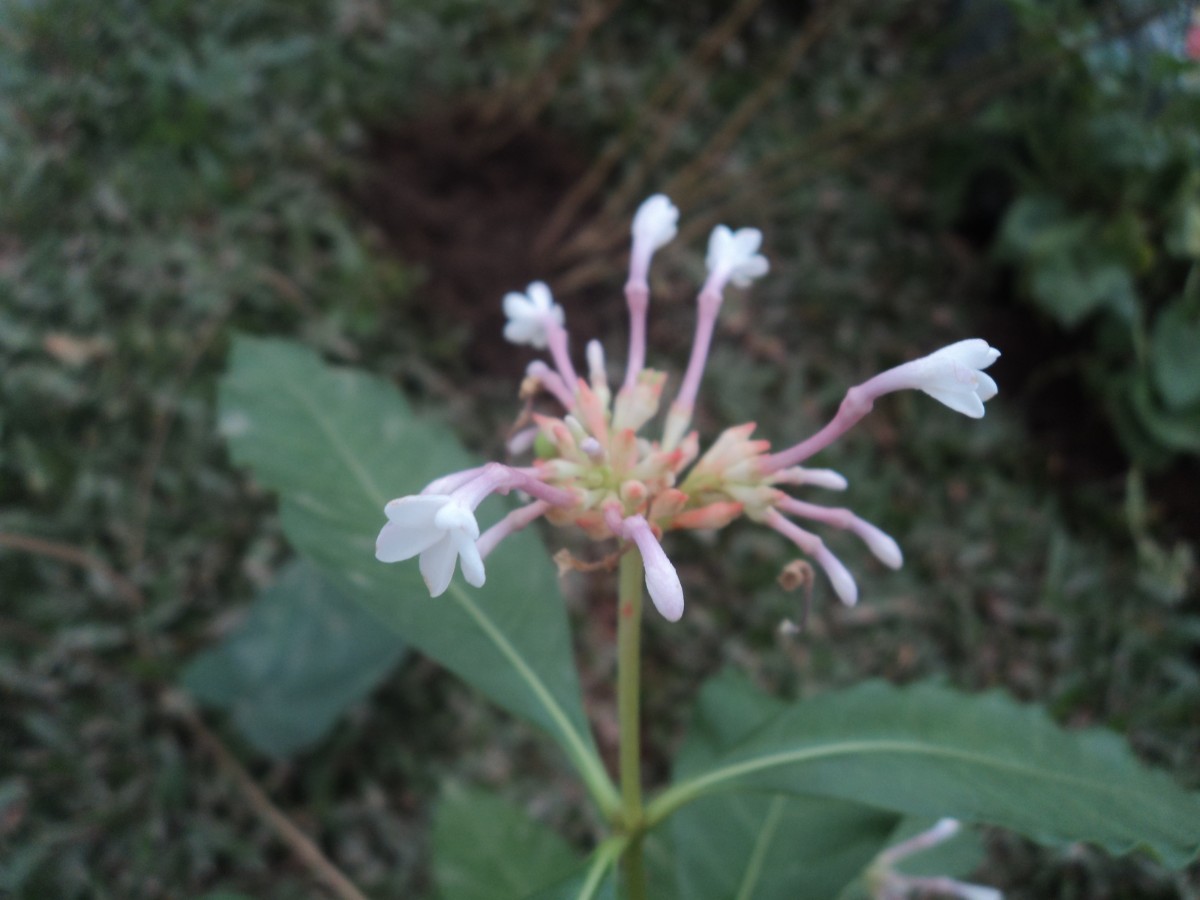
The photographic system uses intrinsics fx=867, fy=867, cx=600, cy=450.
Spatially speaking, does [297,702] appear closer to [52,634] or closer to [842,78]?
[52,634]

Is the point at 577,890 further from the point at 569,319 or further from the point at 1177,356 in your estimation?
the point at 1177,356

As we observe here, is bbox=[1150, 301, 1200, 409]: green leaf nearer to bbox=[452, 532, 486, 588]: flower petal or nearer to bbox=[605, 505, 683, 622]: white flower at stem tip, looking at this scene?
bbox=[605, 505, 683, 622]: white flower at stem tip

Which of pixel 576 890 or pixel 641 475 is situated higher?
pixel 641 475

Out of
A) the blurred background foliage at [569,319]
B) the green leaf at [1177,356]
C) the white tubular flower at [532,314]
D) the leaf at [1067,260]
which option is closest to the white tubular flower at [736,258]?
the white tubular flower at [532,314]

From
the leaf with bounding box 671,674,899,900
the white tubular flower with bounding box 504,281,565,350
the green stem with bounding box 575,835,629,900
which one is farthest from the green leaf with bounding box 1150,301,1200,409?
the green stem with bounding box 575,835,629,900

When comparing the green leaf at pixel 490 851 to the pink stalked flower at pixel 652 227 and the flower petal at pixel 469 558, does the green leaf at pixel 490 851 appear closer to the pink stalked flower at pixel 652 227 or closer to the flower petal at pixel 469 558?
the flower petal at pixel 469 558

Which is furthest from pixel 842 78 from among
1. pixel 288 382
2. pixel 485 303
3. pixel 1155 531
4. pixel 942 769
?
pixel 942 769

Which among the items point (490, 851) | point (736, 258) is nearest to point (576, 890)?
point (490, 851)
